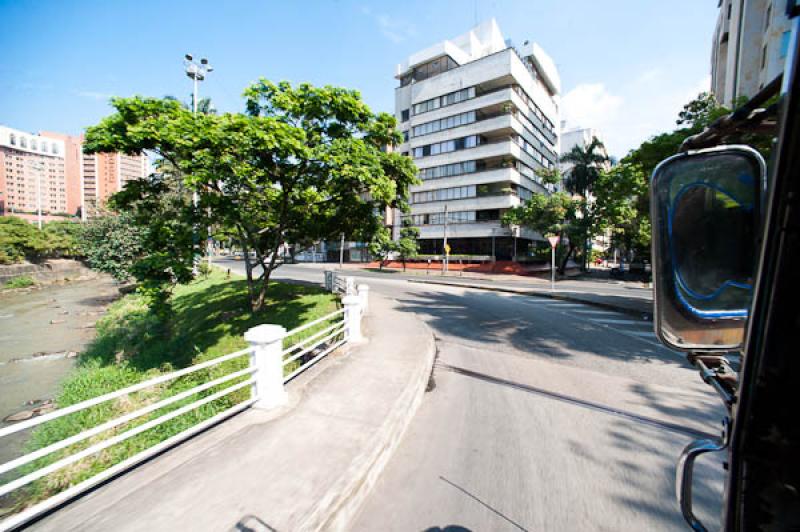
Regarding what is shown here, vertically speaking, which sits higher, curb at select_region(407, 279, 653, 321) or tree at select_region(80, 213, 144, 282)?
tree at select_region(80, 213, 144, 282)

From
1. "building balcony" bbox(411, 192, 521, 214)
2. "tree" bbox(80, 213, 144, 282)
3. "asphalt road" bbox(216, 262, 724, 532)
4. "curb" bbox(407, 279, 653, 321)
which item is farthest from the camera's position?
"building balcony" bbox(411, 192, 521, 214)

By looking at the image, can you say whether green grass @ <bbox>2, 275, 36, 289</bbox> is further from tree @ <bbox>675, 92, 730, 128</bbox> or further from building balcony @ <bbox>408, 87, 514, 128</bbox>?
tree @ <bbox>675, 92, 730, 128</bbox>

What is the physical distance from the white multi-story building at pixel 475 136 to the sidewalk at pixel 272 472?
28.4 metres

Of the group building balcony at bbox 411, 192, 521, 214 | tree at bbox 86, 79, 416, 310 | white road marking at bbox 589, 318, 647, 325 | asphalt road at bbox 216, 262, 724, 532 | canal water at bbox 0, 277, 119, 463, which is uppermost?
building balcony at bbox 411, 192, 521, 214

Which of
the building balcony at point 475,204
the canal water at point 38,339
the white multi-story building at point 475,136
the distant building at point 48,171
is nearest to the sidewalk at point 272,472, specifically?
the canal water at point 38,339

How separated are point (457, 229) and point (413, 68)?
22769mm

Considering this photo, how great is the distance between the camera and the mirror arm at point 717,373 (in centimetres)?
129

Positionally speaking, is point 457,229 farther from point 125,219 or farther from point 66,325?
point 66,325

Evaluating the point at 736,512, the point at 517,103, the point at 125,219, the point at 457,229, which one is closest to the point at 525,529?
the point at 736,512

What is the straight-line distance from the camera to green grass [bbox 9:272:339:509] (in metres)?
6.45

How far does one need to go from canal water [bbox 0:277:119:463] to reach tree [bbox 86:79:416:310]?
291 inches

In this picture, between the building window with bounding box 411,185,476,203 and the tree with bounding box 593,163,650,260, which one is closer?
the tree with bounding box 593,163,650,260

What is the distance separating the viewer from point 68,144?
99.8m

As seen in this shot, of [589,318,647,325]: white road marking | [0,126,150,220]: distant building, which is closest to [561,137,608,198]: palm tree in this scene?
[589,318,647,325]: white road marking
